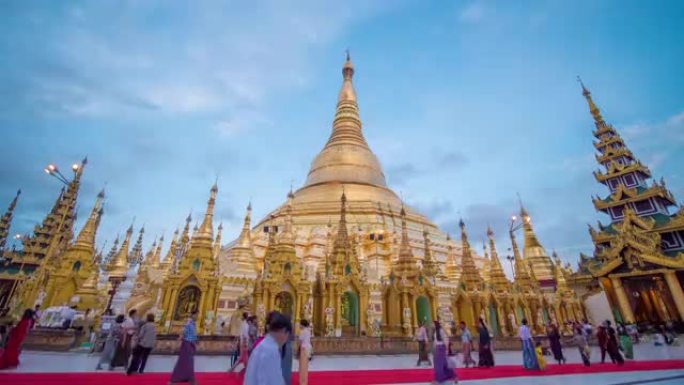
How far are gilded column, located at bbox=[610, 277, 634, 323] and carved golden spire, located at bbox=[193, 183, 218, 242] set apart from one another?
84.1ft

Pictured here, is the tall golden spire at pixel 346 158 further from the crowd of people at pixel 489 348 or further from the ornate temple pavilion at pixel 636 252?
the crowd of people at pixel 489 348

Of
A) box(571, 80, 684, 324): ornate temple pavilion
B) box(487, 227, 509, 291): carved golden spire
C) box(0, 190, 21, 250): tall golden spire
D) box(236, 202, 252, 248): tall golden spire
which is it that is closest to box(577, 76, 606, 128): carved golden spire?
box(571, 80, 684, 324): ornate temple pavilion

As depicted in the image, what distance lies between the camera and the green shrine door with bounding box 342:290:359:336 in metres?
15.8

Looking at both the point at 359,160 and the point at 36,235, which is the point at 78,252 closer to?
the point at 36,235

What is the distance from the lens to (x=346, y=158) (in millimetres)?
36875

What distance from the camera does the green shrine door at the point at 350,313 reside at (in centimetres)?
1575

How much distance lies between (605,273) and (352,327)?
18.1 m

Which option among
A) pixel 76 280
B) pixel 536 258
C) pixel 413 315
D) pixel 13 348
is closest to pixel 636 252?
pixel 536 258

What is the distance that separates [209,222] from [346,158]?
2031cm

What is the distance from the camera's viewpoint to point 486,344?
994 cm

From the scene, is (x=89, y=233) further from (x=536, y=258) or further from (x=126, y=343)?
(x=536, y=258)

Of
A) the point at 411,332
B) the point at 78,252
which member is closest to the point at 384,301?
the point at 411,332

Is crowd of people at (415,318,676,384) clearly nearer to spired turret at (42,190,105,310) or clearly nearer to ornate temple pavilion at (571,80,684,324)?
ornate temple pavilion at (571,80,684,324)

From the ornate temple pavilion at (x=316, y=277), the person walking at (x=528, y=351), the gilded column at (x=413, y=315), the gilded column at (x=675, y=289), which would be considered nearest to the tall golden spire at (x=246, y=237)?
the ornate temple pavilion at (x=316, y=277)
